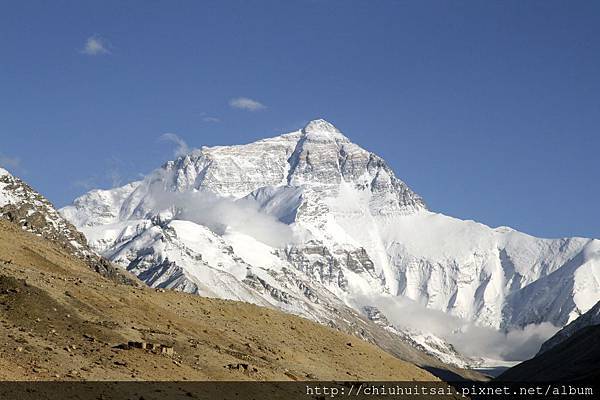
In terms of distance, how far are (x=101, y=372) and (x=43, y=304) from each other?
10025mm

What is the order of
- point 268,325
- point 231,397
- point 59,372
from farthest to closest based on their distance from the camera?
point 268,325, point 231,397, point 59,372

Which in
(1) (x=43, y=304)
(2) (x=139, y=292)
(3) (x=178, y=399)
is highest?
(2) (x=139, y=292)

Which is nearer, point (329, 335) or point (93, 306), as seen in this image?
point (93, 306)

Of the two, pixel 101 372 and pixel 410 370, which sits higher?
pixel 410 370

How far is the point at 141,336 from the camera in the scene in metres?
58.9

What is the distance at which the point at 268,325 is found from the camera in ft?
253

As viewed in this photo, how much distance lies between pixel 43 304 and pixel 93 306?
513 cm

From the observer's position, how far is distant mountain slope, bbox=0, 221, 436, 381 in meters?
50.4

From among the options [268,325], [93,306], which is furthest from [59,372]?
[268,325]

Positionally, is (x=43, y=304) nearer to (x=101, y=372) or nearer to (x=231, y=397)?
(x=101, y=372)

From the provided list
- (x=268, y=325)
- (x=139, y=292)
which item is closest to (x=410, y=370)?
(x=268, y=325)

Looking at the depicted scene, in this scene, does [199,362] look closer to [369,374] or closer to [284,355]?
[284,355]

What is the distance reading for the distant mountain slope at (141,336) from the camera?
50.4 metres

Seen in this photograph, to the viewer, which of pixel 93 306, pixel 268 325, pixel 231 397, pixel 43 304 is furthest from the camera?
pixel 268 325
